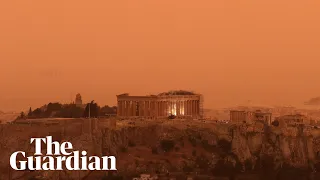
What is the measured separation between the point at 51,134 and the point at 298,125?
47.3 ft

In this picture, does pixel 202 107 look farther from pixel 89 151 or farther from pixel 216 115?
pixel 89 151

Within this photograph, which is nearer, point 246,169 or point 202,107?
point 246,169

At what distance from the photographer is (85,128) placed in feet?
158

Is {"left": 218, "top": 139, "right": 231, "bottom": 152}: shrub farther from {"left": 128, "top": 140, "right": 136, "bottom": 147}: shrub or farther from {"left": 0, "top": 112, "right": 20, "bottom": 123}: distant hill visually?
{"left": 0, "top": 112, "right": 20, "bottom": 123}: distant hill

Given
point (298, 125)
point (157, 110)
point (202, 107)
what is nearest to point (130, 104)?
point (157, 110)

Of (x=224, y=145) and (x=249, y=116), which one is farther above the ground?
(x=249, y=116)

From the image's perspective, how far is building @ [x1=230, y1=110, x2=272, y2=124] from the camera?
53.9 meters

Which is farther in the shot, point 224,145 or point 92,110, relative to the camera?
point 92,110

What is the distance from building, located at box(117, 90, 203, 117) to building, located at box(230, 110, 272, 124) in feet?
7.85

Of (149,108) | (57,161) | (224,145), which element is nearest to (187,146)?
(224,145)

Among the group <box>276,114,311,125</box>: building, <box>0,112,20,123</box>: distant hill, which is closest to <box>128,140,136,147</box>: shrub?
<box>276,114,311,125</box>: building

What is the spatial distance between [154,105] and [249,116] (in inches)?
223

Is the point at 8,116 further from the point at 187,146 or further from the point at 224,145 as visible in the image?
the point at 224,145

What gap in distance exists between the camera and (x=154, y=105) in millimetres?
54500
